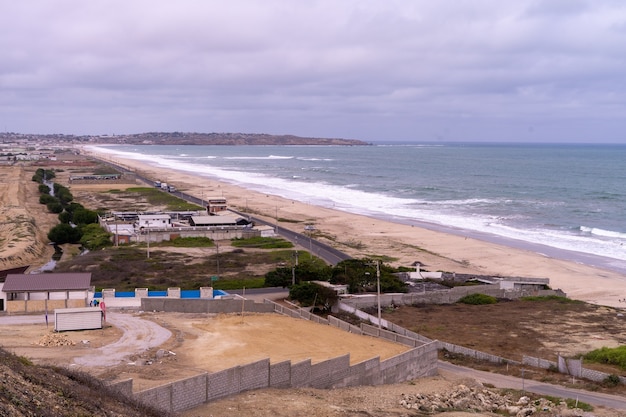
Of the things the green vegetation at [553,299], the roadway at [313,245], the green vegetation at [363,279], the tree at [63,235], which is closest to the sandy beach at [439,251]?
the roadway at [313,245]

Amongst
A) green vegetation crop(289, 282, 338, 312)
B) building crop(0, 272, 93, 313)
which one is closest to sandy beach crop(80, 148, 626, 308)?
green vegetation crop(289, 282, 338, 312)

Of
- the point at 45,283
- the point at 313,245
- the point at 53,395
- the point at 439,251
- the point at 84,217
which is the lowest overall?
the point at 439,251

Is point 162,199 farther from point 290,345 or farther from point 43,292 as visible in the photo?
point 290,345

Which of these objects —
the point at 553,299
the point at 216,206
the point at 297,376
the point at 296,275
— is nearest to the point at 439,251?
the point at 553,299

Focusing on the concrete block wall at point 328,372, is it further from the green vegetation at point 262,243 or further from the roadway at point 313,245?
the green vegetation at point 262,243

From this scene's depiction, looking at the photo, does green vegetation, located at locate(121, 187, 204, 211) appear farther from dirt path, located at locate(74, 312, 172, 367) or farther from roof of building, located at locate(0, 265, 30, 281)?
dirt path, located at locate(74, 312, 172, 367)

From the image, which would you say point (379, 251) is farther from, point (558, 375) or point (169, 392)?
point (169, 392)

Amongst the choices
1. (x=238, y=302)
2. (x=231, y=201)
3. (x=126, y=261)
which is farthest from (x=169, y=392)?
(x=231, y=201)
